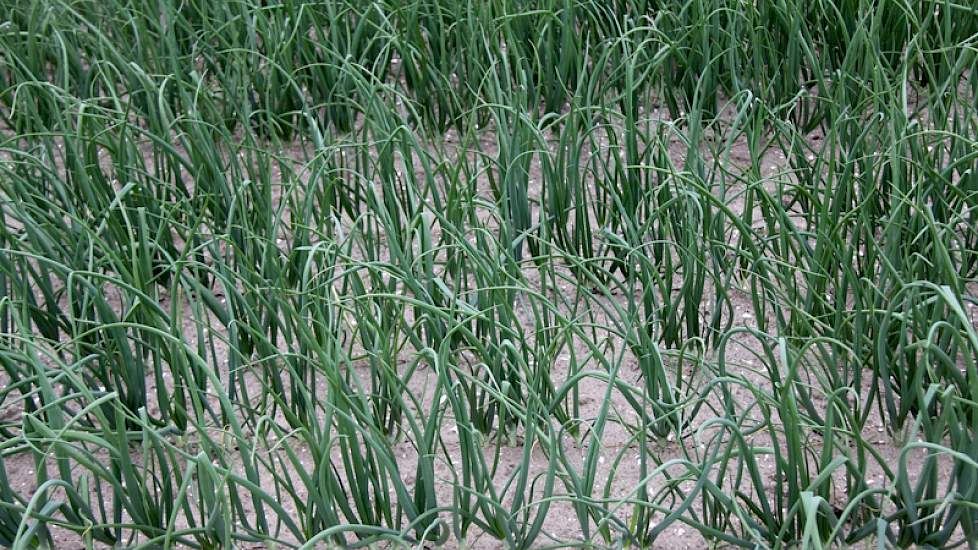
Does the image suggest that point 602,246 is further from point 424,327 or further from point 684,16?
point 684,16

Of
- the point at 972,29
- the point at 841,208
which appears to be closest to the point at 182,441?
the point at 841,208

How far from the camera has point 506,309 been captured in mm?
2254

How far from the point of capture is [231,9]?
12.1ft

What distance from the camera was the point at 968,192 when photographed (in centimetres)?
254

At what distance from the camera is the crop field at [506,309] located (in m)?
1.99

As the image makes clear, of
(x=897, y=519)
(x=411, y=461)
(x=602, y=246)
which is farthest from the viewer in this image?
(x=602, y=246)

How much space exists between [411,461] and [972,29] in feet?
6.63

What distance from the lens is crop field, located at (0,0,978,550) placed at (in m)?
→ 1.99

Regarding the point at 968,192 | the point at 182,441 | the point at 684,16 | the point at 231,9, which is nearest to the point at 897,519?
the point at 968,192

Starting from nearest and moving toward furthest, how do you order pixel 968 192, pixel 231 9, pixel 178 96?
1. pixel 968 192
2. pixel 178 96
3. pixel 231 9

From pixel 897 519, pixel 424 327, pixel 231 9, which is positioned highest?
pixel 231 9

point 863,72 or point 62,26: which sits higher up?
point 62,26

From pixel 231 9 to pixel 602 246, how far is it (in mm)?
1551

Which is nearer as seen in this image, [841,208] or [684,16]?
[841,208]
